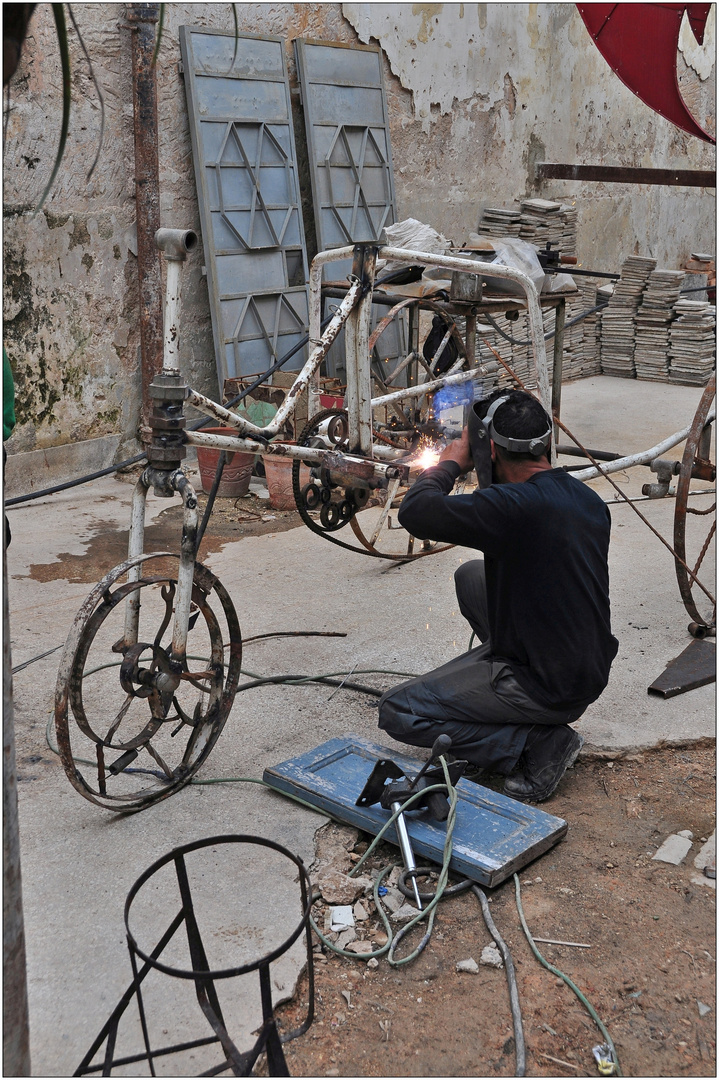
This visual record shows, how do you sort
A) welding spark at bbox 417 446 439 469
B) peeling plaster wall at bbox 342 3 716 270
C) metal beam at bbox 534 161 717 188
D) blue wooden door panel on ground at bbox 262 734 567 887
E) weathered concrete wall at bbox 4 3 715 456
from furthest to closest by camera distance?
peeling plaster wall at bbox 342 3 716 270 < weathered concrete wall at bbox 4 3 715 456 < metal beam at bbox 534 161 717 188 < welding spark at bbox 417 446 439 469 < blue wooden door panel on ground at bbox 262 734 567 887

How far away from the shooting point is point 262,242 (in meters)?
7.75

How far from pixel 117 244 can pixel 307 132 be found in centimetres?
201

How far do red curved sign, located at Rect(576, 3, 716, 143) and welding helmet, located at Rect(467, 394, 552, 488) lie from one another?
9.21ft

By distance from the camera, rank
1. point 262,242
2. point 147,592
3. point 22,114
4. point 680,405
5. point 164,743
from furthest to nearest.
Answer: point 680,405 → point 262,242 → point 22,114 → point 147,592 → point 164,743

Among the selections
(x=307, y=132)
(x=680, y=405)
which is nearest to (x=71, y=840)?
(x=307, y=132)

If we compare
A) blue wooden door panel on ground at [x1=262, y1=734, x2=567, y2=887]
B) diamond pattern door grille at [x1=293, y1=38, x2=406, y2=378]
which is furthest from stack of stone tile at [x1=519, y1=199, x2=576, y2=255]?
blue wooden door panel on ground at [x1=262, y1=734, x2=567, y2=887]

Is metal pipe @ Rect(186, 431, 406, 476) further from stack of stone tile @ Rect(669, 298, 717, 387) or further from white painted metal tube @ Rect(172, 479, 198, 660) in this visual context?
stack of stone tile @ Rect(669, 298, 717, 387)

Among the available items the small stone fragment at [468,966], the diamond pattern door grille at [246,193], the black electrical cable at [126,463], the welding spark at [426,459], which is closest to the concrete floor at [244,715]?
the black electrical cable at [126,463]

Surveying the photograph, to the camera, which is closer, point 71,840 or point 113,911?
point 113,911

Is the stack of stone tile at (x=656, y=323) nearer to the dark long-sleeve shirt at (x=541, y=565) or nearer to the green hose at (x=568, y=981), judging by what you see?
the dark long-sleeve shirt at (x=541, y=565)

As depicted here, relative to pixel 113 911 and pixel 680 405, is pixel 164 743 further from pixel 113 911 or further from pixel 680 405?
pixel 680 405

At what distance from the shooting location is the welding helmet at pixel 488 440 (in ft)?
10.7

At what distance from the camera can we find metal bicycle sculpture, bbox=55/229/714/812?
3105mm

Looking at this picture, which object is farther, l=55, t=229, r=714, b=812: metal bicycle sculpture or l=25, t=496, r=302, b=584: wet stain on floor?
l=25, t=496, r=302, b=584: wet stain on floor
